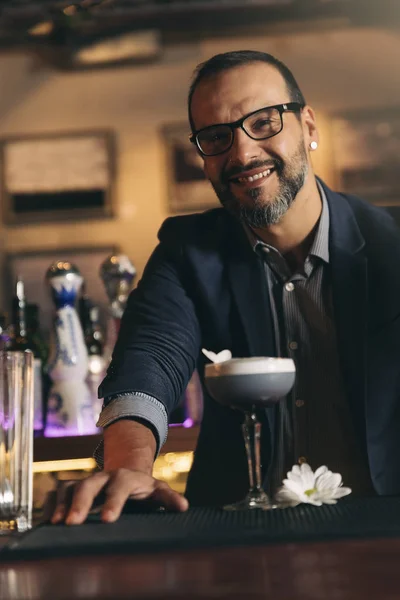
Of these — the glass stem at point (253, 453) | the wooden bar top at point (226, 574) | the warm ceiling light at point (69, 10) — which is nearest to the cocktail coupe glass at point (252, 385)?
the glass stem at point (253, 453)

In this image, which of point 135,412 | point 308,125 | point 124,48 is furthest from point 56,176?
point 135,412

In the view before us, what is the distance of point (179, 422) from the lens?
7.52 feet

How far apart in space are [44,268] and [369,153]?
1.51 m

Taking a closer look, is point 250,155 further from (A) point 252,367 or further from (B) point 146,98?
(B) point 146,98

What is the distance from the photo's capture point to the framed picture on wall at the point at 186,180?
377cm

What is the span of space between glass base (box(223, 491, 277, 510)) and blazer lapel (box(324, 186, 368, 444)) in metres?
0.45

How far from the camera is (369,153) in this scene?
3.79 meters

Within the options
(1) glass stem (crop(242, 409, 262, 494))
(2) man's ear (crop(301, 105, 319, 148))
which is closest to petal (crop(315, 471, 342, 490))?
(1) glass stem (crop(242, 409, 262, 494))

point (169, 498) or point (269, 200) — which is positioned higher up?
point (269, 200)

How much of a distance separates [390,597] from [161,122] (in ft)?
11.1

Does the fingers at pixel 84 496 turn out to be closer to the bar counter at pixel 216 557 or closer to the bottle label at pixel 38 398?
the bar counter at pixel 216 557

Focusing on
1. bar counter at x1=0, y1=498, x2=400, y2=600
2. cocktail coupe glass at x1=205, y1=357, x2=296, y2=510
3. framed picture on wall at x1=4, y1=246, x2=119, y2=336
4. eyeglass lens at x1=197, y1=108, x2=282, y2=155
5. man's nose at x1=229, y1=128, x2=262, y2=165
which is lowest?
bar counter at x1=0, y1=498, x2=400, y2=600

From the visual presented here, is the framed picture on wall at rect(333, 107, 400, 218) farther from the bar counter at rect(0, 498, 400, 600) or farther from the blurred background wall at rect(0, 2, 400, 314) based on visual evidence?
the bar counter at rect(0, 498, 400, 600)

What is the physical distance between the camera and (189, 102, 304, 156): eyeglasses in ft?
5.43
